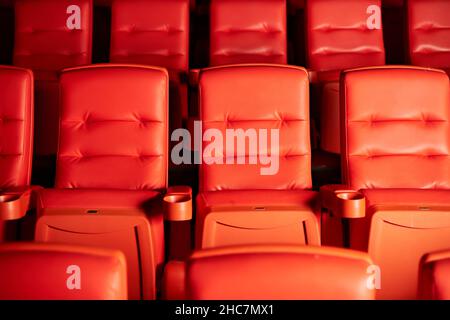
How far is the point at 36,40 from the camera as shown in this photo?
1.00 metres

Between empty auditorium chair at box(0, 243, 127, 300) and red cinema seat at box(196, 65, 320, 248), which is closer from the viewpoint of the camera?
empty auditorium chair at box(0, 243, 127, 300)

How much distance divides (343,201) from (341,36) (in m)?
0.53

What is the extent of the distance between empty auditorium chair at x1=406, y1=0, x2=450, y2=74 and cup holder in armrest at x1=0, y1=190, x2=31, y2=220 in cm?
78

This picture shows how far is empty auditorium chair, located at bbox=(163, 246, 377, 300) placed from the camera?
31 centimetres

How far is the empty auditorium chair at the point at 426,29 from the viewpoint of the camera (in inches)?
40.0

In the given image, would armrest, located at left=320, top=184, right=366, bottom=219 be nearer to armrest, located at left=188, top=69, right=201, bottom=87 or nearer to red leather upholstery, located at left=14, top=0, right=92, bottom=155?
armrest, located at left=188, top=69, right=201, bottom=87

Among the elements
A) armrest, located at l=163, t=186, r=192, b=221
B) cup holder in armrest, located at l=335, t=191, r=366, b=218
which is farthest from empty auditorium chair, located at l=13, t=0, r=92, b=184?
cup holder in armrest, located at l=335, t=191, r=366, b=218

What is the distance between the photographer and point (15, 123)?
0.70 m

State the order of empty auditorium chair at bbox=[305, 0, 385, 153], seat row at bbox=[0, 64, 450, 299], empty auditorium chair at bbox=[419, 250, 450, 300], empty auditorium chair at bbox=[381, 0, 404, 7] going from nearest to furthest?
empty auditorium chair at bbox=[419, 250, 450, 300], seat row at bbox=[0, 64, 450, 299], empty auditorium chair at bbox=[305, 0, 385, 153], empty auditorium chair at bbox=[381, 0, 404, 7]

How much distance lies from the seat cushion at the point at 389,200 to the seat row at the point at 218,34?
411 millimetres

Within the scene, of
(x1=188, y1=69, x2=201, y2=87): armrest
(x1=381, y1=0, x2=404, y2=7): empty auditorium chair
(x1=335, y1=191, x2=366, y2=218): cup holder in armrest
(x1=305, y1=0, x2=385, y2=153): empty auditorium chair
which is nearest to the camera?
(x1=335, y1=191, x2=366, y2=218): cup holder in armrest

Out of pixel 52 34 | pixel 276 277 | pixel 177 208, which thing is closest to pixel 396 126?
pixel 177 208

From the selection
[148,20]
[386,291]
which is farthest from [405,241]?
[148,20]
